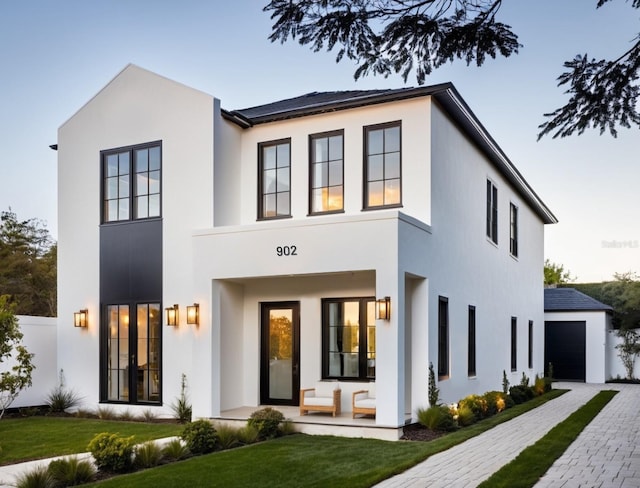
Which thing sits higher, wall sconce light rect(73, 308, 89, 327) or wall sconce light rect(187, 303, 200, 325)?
wall sconce light rect(187, 303, 200, 325)

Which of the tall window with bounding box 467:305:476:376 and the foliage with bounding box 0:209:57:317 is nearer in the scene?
the tall window with bounding box 467:305:476:376

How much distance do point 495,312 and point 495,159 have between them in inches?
167

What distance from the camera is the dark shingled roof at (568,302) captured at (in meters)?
27.6

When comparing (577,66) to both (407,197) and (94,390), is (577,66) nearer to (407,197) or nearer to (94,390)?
(407,197)

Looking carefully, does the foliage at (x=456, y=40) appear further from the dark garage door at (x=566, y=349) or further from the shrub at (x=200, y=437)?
the dark garage door at (x=566, y=349)

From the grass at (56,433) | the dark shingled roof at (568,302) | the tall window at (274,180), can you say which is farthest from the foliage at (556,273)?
the grass at (56,433)

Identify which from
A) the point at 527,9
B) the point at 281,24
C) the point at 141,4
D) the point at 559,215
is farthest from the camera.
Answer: the point at 559,215

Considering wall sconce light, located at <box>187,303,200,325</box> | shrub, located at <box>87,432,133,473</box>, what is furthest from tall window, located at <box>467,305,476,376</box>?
shrub, located at <box>87,432,133,473</box>

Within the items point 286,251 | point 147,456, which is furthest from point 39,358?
point 147,456

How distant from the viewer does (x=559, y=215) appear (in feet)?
92.6

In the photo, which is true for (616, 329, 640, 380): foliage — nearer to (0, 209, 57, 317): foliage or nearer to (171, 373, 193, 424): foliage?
(171, 373, 193, 424): foliage

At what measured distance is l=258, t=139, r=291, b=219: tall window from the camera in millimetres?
14953

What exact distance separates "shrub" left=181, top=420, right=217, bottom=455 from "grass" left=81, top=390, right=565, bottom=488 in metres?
0.32

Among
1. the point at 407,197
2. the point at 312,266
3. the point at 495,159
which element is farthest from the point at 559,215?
the point at 312,266
